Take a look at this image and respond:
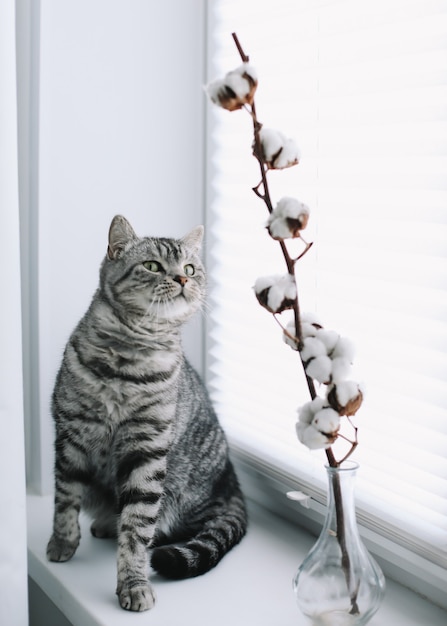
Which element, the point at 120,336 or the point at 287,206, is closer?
the point at 287,206

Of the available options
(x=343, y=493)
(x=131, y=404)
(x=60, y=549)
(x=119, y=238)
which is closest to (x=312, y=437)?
(x=343, y=493)

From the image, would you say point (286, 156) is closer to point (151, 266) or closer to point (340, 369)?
point (340, 369)

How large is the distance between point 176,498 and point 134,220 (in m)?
0.64

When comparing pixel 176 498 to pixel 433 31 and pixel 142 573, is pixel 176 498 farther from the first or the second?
pixel 433 31

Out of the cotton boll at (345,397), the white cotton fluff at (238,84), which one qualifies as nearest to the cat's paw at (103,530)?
the cotton boll at (345,397)

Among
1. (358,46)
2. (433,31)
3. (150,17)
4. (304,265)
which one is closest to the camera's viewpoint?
(433,31)

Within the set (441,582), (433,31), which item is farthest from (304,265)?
(441,582)

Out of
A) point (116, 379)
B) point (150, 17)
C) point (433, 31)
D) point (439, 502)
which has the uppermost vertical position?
point (150, 17)

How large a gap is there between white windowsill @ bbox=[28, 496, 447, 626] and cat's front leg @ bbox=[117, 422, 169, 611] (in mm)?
42

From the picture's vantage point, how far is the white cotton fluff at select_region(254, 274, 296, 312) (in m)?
0.88

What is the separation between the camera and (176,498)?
1.37 metres

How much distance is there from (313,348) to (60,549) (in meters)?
0.70

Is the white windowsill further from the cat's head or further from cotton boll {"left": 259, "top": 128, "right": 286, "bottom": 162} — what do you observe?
cotton boll {"left": 259, "top": 128, "right": 286, "bottom": 162}

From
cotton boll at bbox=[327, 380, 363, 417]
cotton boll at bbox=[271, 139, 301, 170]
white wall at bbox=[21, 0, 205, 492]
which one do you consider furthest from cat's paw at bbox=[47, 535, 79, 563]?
cotton boll at bbox=[271, 139, 301, 170]
